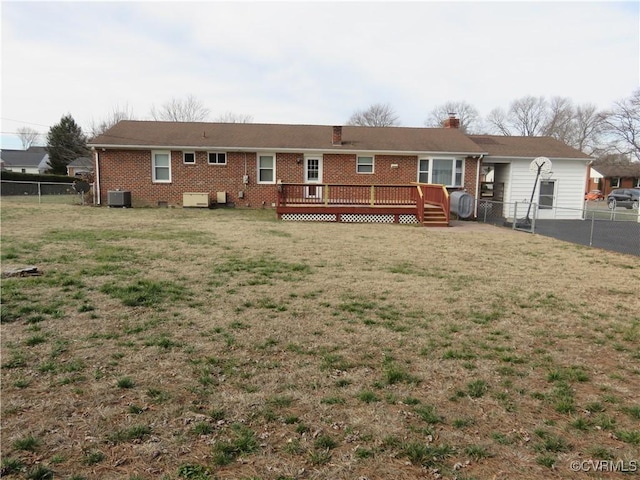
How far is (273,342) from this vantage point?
422 cm

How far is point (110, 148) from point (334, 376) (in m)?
18.4

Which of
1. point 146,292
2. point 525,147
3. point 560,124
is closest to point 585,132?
point 560,124

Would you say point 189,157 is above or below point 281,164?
above

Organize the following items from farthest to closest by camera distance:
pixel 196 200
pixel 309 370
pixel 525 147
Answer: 1. pixel 525 147
2. pixel 196 200
3. pixel 309 370

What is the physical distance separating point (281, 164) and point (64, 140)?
34.8 metres

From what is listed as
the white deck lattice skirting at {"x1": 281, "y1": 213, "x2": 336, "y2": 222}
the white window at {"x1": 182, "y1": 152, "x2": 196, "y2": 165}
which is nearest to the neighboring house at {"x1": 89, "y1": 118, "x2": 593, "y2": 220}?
the white window at {"x1": 182, "y1": 152, "x2": 196, "y2": 165}

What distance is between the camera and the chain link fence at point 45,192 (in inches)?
829

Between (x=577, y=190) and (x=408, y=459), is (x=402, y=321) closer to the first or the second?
(x=408, y=459)

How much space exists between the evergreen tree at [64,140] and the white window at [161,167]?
29.1 metres

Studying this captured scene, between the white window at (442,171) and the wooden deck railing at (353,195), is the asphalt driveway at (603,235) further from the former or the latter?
the white window at (442,171)

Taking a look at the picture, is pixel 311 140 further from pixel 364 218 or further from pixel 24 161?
pixel 24 161

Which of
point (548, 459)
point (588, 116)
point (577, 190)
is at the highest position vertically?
point (588, 116)

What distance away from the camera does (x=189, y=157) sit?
63.4 feet

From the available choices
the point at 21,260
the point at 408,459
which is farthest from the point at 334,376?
the point at 21,260
